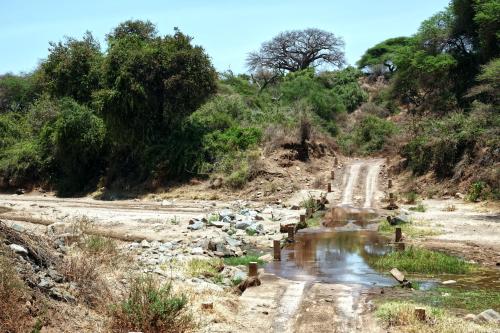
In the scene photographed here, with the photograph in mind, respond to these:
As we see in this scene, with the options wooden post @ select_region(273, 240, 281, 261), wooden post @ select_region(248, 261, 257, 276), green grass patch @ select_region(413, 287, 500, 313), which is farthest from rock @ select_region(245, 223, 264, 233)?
green grass patch @ select_region(413, 287, 500, 313)

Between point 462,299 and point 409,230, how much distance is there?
8.91m

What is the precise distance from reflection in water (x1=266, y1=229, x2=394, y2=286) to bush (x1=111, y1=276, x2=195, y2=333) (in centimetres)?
585

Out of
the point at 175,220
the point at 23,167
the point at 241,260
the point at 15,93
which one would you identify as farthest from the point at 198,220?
the point at 15,93

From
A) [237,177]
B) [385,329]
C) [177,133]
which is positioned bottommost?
[385,329]

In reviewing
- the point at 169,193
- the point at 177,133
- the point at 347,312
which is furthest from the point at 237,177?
the point at 347,312

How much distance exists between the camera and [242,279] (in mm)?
14070

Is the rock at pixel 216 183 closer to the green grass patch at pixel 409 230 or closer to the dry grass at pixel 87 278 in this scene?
the green grass patch at pixel 409 230

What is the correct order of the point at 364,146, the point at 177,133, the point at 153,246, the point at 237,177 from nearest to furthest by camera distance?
the point at 153,246, the point at 237,177, the point at 177,133, the point at 364,146

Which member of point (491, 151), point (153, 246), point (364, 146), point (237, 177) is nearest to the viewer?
point (153, 246)

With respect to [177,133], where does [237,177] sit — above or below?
below

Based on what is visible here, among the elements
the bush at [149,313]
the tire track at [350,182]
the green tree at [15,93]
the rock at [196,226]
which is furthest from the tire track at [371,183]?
the green tree at [15,93]

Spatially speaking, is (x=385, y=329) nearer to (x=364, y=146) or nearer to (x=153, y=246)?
(x=153, y=246)

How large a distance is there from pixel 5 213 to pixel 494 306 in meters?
26.5

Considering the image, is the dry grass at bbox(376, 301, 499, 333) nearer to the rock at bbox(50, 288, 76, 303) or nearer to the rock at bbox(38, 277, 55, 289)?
the rock at bbox(50, 288, 76, 303)
